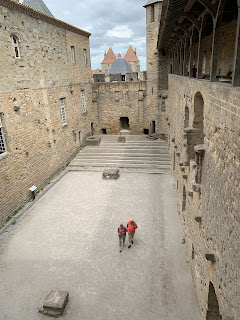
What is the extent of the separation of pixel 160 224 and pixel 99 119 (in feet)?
45.8

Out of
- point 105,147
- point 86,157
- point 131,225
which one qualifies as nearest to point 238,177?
point 131,225

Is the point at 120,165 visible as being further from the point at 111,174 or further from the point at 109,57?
the point at 109,57

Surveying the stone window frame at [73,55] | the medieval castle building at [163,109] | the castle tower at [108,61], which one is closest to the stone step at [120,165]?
the medieval castle building at [163,109]

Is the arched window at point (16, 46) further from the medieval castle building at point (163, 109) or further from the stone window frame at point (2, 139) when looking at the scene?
the stone window frame at point (2, 139)

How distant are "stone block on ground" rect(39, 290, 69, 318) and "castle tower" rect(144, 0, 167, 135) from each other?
15250 mm

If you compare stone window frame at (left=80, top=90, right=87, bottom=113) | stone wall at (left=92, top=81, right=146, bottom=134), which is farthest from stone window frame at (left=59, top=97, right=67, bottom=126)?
stone wall at (left=92, top=81, right=146, bottom=134)

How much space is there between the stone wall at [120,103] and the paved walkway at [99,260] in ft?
32.9

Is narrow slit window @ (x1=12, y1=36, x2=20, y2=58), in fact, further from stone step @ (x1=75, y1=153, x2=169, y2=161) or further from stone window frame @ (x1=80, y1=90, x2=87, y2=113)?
stone step @ (x1=75, y1=153, x2=169, y2=161)

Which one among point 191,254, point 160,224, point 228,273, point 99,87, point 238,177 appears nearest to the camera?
point 238,177

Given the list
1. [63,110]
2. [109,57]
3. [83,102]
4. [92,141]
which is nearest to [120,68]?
[83,102]

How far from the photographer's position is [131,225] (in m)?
7.90

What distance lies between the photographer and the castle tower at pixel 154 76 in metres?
17.3

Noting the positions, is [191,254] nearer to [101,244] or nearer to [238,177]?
[101,244]

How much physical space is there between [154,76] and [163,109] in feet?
8.77
